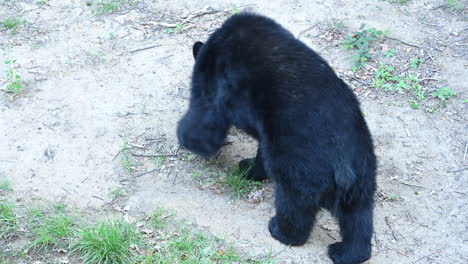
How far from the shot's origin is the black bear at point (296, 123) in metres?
4.12

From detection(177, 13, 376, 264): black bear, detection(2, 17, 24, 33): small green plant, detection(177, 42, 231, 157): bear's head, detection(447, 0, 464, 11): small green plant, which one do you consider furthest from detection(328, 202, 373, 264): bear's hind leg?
detection(2, 17, 24, 33): small green plant

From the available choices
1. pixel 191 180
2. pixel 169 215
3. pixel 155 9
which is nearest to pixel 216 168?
Answer: pixel 191 180

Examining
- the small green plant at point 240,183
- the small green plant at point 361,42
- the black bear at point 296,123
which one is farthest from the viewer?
the small green plant at point 361,42

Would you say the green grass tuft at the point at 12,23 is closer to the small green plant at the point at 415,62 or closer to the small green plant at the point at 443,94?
the small green plant at the point at 415,62

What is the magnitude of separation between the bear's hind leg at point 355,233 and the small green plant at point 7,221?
270 cm

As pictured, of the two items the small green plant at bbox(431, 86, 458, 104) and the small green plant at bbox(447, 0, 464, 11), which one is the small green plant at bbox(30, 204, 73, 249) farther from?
the small green plant at bbox(447, 0, 464, 11)

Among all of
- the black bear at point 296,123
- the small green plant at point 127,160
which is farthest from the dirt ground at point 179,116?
the black bear at point 296,123

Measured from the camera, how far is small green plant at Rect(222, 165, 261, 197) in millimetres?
5219

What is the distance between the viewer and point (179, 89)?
639cm

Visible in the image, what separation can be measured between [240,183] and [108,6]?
3577 millimetres

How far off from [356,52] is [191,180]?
9.43 ft

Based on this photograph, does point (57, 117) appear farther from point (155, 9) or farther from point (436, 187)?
point (436, 187)

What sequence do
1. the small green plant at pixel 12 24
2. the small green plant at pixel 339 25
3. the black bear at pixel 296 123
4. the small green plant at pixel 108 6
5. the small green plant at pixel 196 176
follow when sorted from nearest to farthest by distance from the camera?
the black bear at pixel 296 123, the small green plant at pixel 196 176, the small green plant at pixel 12 24, the small green plant at pixel 339 25, the small green plant at pixel 108 6

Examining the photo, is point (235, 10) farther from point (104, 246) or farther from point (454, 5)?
point (104, 246)
